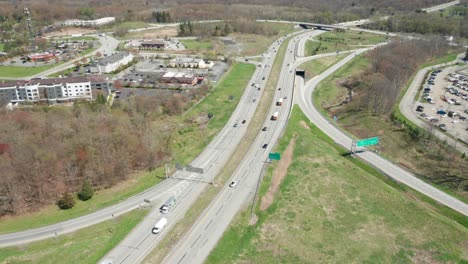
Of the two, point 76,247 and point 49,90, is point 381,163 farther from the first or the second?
point 49,90

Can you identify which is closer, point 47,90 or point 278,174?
point 278,174

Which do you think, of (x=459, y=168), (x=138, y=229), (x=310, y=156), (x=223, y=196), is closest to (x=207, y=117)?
(x=310, y=156)

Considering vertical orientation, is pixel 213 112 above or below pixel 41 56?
below

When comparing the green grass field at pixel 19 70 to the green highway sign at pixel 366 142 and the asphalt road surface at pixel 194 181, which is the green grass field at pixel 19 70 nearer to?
the asphalt road surface at pixel 194 181

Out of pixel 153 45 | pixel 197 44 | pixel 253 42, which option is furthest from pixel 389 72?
pixel 153 45

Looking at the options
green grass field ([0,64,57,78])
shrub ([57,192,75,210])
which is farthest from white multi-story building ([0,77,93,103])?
shrub ([57,192,75,210])
